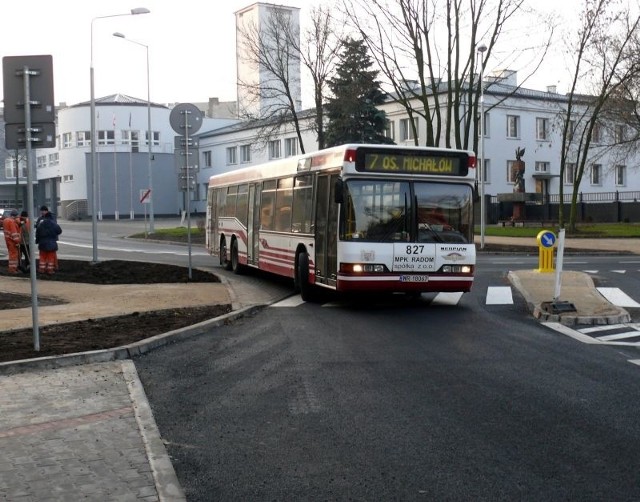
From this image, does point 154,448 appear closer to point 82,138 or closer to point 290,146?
point 290,146

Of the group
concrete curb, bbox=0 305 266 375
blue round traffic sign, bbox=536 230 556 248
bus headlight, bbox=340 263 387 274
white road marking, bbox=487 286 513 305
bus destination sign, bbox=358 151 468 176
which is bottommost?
white road marking, bbox=487 286 513 305

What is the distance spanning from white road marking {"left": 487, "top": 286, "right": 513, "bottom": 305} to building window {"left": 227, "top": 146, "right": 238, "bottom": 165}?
63.1 metres

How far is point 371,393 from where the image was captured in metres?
7.95

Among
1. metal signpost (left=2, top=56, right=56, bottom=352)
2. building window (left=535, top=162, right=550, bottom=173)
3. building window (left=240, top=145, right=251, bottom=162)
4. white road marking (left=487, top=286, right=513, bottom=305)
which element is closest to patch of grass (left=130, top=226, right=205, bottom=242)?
building window (left=240, top=145, right=251, bottom=162)

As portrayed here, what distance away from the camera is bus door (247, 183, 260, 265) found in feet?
66.9

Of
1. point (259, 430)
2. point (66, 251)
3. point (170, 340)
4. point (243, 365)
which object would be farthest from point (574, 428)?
point (66, 251)

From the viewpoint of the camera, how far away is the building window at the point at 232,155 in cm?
8056

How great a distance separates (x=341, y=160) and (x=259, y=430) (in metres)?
8.64

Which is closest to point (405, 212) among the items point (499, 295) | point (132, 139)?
point (499, 295)

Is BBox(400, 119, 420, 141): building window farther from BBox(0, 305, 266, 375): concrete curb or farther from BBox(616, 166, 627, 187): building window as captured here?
BBox(0, 305, 266, 375): concrete curb

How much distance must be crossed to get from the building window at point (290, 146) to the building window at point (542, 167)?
61.6 feet

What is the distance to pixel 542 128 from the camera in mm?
68750

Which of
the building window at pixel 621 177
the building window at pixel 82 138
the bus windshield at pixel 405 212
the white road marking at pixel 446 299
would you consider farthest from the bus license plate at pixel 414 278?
the building window at pixel 82 138

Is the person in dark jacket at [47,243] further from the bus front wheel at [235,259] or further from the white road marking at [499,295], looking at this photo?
the white road marking at [499,295]
